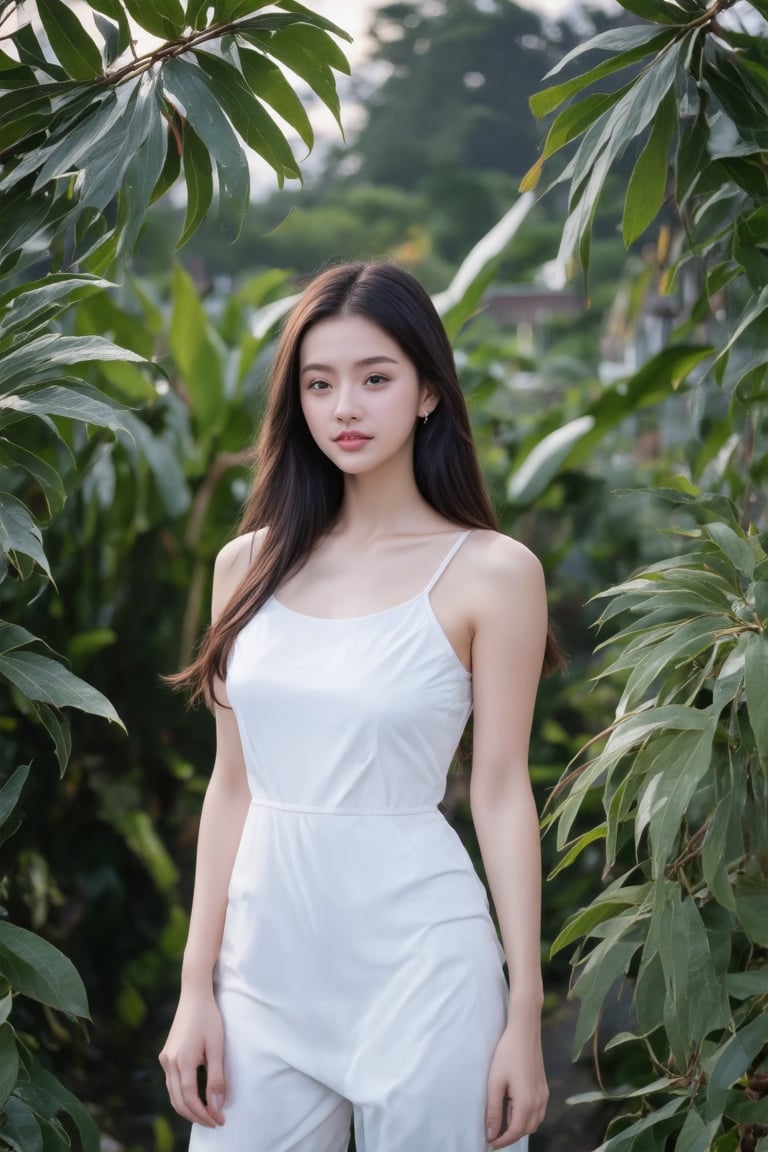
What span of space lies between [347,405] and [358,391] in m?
0.02

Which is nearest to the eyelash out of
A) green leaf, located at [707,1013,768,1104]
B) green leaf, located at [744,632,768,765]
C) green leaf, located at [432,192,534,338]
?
green leaf, located at [744,632,768,765]

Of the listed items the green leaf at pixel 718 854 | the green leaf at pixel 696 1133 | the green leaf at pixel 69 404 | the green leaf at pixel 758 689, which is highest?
the green leaf at pixel 69 404

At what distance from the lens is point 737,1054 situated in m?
1.19

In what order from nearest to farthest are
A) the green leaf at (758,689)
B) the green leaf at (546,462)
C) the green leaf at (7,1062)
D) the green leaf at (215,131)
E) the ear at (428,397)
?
the green leaf at (758,689)
the green leaf at (7,1062)
the green leaf at (215,131)
the ear at (428,397)
the green leaf at (546,462)

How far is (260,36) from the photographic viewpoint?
1.31m

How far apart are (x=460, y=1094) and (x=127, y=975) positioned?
152 cm

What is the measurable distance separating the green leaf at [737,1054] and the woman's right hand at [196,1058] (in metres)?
0.44

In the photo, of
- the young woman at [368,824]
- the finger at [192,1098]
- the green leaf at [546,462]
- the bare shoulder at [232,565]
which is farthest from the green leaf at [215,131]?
the green leaf at [546,462]

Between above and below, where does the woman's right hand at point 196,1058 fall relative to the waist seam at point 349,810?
below

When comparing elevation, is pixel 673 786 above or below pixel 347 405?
below

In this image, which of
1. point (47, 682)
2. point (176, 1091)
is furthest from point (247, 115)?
point (176, 1091)

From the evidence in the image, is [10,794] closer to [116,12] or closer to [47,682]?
[47,682]

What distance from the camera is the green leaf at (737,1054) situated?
1.17 metres

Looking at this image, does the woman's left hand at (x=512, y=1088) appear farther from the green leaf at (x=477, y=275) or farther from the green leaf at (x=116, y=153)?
the green leaf at (x=477, y=275)
